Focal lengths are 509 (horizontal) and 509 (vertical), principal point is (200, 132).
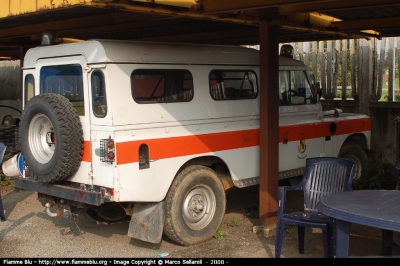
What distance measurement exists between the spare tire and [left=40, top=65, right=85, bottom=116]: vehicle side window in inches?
9.0

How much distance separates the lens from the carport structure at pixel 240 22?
568 centimetres

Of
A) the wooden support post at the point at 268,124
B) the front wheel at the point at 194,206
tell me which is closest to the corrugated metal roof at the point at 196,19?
the wooden support post at the point at 268,124

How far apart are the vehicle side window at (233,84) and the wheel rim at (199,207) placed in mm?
1232

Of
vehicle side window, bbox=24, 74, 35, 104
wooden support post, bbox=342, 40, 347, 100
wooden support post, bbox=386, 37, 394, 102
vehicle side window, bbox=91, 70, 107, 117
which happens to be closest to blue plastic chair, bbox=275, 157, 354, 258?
vehicle side window, bbox=91, 70, 107, 117

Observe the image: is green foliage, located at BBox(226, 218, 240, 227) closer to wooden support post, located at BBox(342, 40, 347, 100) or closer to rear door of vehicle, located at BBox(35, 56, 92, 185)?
rear door of vehicle, located at BBox(35, 56, 92, 185)

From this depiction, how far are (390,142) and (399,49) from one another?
1.74 metres

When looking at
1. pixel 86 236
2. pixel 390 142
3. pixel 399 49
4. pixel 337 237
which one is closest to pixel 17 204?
pixel 86 236

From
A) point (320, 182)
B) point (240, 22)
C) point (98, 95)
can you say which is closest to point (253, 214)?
point (320, 182)

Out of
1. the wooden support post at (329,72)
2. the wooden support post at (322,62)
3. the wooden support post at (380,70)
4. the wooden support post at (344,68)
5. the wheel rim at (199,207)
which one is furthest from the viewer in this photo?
the wooden support post at (322,62)

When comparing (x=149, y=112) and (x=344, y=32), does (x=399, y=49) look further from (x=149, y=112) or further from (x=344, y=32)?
(x=149, y=112)

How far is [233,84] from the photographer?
6.95 m

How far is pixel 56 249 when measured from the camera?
6.26m

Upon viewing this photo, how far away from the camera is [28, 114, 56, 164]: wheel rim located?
594 cm

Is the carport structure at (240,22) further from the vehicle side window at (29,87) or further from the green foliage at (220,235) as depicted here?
the vehicle side window at (29,87)
